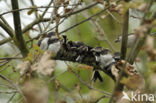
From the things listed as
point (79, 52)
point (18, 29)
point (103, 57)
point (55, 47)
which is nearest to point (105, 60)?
point (103, 57)

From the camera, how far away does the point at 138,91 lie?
79.0 inches

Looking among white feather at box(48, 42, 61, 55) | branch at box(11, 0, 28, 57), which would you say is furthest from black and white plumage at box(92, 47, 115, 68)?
branch at box(11, 0, 28, 57)

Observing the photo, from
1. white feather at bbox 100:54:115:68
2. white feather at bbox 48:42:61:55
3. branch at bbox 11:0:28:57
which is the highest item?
branch at bbox 11:0:28:57

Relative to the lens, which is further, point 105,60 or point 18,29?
point 105,60

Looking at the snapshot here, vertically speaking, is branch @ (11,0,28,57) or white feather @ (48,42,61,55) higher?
branch @ (11,0,28,57)

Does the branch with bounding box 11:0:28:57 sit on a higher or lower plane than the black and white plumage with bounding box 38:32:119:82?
higher

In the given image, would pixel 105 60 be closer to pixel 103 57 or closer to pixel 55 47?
pixel 103 57

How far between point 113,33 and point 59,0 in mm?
1681

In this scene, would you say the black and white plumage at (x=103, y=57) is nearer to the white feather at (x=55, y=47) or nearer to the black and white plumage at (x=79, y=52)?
the black and white plumage at (x=79, y=52)

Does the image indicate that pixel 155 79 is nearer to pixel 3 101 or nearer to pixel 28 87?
pixel 28 87

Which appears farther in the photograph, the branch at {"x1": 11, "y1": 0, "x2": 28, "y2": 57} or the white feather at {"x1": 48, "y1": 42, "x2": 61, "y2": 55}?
the white feather at {"x1": 48, "y1": 42, "x2": 61, "y2": 55}

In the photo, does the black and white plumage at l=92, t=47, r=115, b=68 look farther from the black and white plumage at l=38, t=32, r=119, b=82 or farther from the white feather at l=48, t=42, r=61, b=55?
the white feather at l=48, t=42, r=61, b=55

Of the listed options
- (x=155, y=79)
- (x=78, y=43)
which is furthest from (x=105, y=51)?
(x=155, y=79)

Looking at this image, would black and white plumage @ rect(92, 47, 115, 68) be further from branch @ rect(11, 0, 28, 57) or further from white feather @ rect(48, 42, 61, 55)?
branch @ rect(11, 0, 28, 57)
